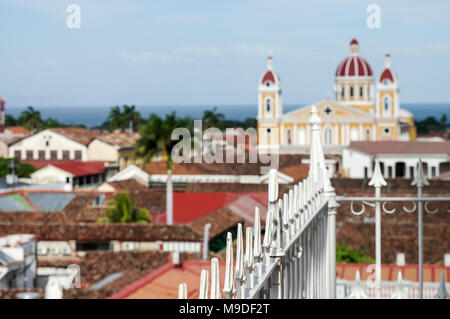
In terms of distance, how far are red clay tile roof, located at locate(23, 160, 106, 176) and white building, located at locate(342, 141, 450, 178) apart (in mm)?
12900

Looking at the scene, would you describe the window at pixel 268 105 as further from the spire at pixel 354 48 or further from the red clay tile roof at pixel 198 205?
the red clay tile roof at pixel 198 205

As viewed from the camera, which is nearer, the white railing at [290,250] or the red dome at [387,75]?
the white railing at [290,250]

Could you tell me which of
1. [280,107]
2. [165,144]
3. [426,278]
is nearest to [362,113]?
[280,107]

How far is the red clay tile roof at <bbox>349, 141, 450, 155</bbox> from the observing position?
3841 cm

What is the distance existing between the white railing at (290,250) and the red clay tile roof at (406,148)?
112 ft

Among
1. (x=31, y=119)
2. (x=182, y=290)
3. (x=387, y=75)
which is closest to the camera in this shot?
(x=182, y=290)

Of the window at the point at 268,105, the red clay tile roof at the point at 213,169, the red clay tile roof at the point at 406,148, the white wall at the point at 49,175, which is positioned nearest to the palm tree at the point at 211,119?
the red clay tile roof at the point at 406,148

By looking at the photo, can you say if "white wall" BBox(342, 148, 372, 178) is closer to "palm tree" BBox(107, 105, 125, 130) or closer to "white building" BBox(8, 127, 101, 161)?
"white building" BBox(8, 127, 101, 161)

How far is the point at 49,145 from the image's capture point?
159ft

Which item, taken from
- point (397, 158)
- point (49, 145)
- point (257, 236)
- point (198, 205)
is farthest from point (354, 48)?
point (257, 236)

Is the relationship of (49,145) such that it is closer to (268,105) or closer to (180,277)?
(268,105)

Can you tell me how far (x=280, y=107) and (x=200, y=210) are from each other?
3754cm

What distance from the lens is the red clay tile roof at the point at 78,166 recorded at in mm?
39312

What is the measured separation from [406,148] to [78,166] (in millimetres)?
16620
